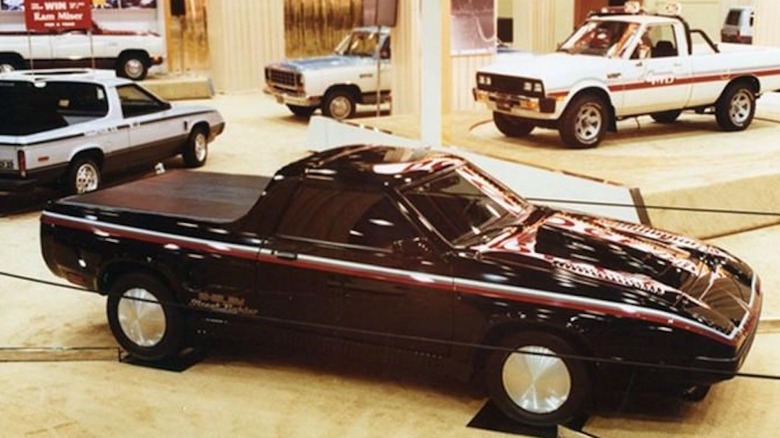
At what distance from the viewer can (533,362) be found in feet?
17.3

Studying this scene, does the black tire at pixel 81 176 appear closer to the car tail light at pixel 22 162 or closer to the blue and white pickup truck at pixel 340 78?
the car tail light at pixel 22 162

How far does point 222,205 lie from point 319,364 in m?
1.38

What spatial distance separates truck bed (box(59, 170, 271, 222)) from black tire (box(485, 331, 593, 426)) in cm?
207

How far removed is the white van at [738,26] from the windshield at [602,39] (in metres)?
12.2

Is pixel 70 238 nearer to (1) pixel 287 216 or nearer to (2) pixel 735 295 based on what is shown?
(1) pixel 287 216

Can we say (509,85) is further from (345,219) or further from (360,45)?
(360,45)

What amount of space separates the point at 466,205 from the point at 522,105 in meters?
5.08

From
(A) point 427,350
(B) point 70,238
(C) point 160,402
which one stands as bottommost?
(C) point 160,402

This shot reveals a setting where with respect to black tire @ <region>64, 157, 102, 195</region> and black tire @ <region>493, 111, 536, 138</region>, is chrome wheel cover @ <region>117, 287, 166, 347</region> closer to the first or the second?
black tire @ <region>64, 157, 102, 195</region>

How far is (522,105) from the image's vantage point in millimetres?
10906

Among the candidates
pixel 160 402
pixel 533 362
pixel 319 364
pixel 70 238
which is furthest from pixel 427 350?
pixel 70 238

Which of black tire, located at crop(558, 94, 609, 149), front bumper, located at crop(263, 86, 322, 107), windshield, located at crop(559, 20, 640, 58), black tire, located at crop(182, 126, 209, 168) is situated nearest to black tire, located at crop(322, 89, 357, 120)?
front bumper, located at crop(263, 86, 322, 107)

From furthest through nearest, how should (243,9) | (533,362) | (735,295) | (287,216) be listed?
(243,9)
(287,216)
(735,295)
(533,362)

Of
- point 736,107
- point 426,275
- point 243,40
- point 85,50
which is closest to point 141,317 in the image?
point 426,275
